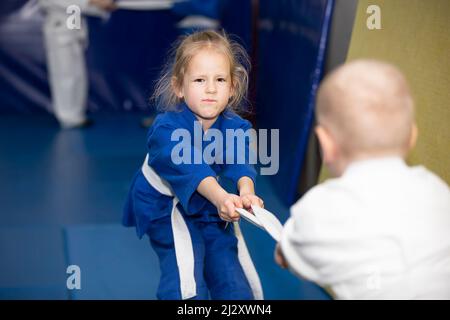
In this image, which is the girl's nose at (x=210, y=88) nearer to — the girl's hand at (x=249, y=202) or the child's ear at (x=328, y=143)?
the girl's hand at (x=249, y=202)

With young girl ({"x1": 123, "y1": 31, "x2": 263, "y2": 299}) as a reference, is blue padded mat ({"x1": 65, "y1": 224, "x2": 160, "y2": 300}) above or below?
below

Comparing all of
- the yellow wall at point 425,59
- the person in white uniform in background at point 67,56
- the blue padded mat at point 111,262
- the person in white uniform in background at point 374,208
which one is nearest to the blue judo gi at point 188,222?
the yellow wall at point 425,59

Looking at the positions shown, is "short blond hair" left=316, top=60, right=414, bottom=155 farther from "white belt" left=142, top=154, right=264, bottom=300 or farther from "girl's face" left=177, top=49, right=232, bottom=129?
"white belt" left=142, top=154, right=264, bottom=300

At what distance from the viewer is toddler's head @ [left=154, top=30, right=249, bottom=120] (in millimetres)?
2420

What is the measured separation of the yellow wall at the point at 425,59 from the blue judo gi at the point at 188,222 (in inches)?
25.2

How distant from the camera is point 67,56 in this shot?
636 cm

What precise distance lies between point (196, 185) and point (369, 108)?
34.6 inches

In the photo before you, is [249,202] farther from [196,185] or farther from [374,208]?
[374,208]

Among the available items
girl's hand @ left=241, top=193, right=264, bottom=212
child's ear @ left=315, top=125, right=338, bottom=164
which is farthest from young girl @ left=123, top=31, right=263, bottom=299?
child's ear @ left=315, top=125, right=338, bottom=164

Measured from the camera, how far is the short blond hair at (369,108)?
5.36 feet

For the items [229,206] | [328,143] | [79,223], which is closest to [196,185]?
[229,206]

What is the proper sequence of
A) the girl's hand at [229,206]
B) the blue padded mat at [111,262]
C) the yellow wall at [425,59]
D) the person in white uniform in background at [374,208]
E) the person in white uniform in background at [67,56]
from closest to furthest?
the person in white uniform in background at [374,208], the girl's hand at [229,206], the yellow wall at [425,59], the blue padded mat at [111,262], the person in white uniform in background at [67,56]

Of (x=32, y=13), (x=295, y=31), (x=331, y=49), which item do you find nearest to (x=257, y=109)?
(x=295, y=31)
